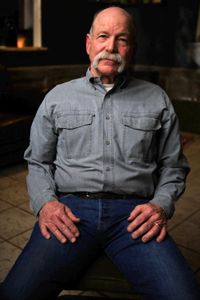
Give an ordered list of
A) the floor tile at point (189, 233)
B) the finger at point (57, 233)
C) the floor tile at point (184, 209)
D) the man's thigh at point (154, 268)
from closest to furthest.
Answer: the man's thigh at point (154, 268) → the finger at point (57, 233) → the floor tile at point (189, 233) → the floor tile at point (184, 209)

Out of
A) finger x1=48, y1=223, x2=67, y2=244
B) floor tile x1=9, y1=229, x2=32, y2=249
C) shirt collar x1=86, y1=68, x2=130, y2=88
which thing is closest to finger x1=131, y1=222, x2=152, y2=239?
finger x1=48, y1=223, x2=67, y2=244

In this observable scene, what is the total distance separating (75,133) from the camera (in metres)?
1.39

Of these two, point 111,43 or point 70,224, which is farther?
point 111,43

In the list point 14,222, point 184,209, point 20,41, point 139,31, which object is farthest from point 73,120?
point 139,31

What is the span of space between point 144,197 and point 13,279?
1.88 ft

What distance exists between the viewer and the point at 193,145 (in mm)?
4180

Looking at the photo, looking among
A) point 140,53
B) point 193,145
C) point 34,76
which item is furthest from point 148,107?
point 140,53

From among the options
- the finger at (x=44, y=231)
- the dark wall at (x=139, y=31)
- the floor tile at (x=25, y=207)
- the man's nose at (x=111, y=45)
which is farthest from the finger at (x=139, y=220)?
the dark wall at (x=139, y=31)

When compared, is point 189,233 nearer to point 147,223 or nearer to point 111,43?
point 147,223

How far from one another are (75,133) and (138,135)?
24 cm

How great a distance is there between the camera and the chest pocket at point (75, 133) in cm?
138

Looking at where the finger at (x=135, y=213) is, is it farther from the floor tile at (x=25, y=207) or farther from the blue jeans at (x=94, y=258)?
the floor tile at (x=25, y=207)

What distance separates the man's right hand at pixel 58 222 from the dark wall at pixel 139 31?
146 inches

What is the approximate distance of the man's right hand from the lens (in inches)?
47.3
